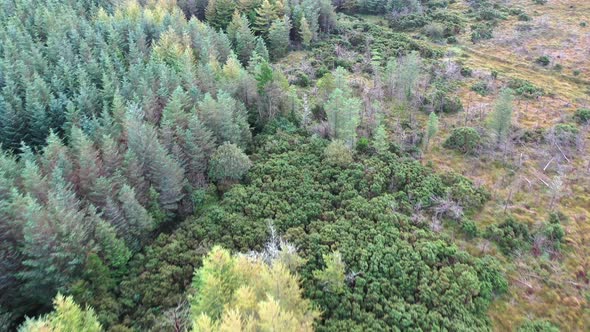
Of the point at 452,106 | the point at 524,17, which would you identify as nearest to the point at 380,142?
the point at 452,106

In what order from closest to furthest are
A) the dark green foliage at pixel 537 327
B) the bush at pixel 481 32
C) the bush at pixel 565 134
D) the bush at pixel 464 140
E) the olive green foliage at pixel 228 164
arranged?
the dark green foliage at pixel 537 327, the olive green foliage at pixel 228 164, the bush at pixel 464 140, the bush at pixel 565 134, the bush at pixel 481 32

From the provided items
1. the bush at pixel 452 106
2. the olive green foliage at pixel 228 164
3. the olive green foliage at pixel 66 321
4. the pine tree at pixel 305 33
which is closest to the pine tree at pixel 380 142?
the olive green foliage at pixel 228 164

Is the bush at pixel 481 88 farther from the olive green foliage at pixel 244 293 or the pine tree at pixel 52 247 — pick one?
the pine tree at pixel 52 247

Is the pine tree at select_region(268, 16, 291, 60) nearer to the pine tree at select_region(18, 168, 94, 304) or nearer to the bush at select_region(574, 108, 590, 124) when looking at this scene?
the bush at select_region(574, 108, 590, 124)

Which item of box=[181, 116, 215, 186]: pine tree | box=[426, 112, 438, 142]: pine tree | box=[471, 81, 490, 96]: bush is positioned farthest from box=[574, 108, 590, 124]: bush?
box=[181, 116, 215, 186]: pine tree

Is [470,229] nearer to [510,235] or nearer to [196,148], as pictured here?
[510,235]
